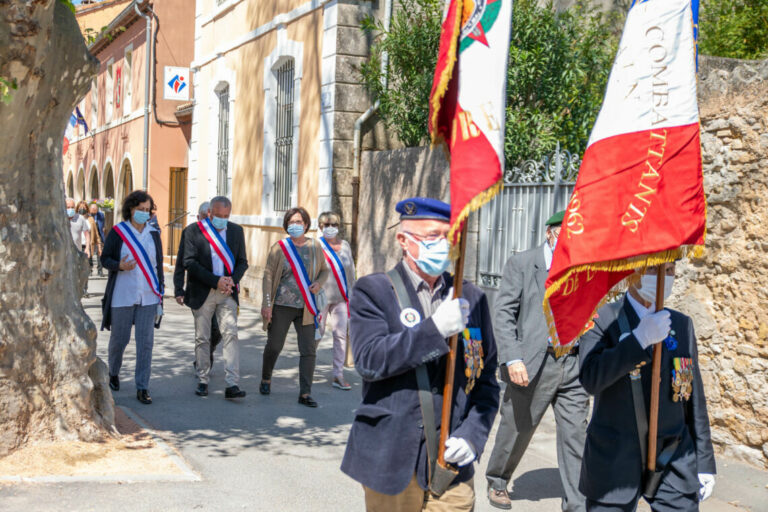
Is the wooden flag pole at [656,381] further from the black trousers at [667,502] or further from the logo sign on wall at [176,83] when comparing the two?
the logo sign on wall at [176,83]

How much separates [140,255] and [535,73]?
549cm

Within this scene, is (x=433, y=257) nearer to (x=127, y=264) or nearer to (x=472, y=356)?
(x=472, y=356)

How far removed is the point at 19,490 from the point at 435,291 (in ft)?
10.7

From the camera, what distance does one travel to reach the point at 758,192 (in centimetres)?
632

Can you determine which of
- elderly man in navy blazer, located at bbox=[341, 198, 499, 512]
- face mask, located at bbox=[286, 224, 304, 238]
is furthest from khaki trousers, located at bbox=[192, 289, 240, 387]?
elderly man in navy blazer, located at bbox=[341, 198, 499, 512]

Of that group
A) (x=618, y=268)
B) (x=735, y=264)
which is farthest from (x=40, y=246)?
(x=735, y=264)

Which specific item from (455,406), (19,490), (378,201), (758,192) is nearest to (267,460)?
(19,490)

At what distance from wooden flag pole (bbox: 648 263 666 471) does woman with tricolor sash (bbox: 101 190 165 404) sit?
540cm

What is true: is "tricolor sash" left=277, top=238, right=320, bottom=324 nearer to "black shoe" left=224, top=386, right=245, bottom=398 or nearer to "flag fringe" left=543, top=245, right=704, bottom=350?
"black shoe" left=224, top=386, right=245, bottom=398

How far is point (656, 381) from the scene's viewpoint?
3.63 m

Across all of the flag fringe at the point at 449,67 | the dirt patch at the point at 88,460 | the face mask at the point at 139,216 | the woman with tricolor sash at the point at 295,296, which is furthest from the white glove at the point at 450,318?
the face mask at the point at 139,216

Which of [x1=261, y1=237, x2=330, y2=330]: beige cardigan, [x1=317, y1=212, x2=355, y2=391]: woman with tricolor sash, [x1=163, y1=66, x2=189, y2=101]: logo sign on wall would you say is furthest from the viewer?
[x1=163, y1=66, x2=189, y2=101]: logo sign on wall

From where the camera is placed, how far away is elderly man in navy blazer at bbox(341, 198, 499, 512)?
331 centimetres

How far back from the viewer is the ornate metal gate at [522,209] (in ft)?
27.8
